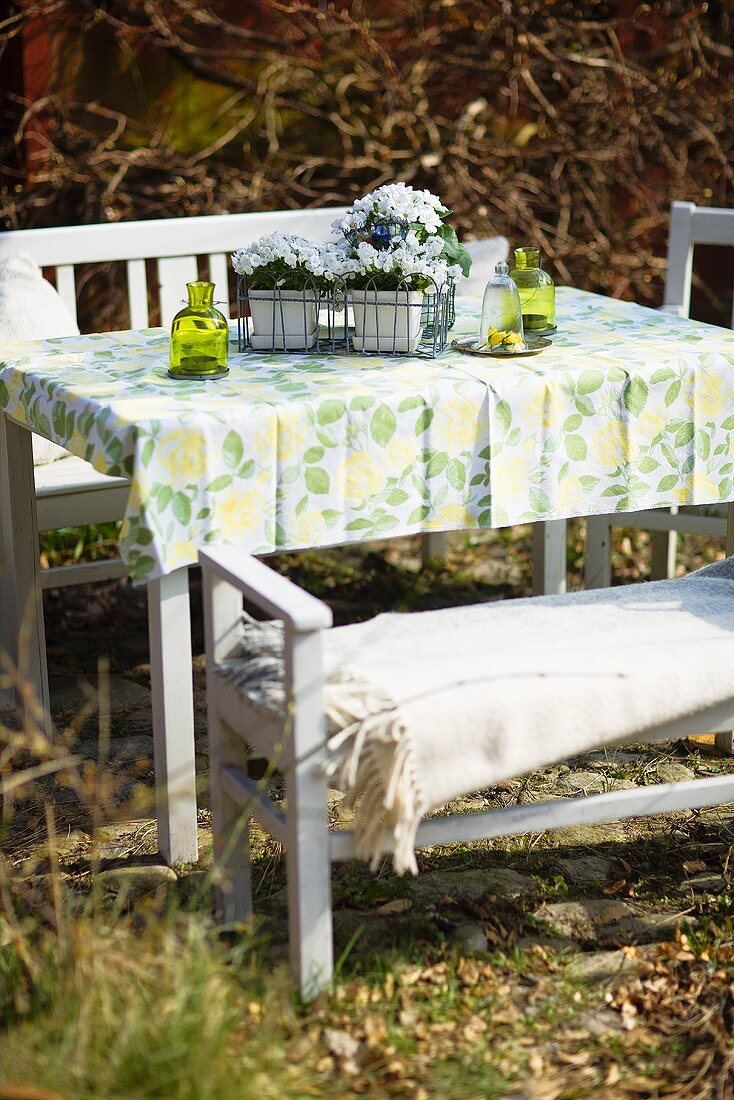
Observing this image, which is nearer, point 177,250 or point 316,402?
point 316,402

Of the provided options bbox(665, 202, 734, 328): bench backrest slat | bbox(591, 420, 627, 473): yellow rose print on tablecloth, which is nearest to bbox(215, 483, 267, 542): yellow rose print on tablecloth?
bbox(591, 420, 627, 473): yellow rose print on tablecloth

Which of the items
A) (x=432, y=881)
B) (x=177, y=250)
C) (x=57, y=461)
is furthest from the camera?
(x=177, y=250)

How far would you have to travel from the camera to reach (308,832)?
6.49 feet

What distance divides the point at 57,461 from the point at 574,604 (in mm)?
1530

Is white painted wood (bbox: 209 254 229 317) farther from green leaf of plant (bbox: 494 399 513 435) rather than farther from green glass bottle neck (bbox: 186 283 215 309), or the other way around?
green leaf of plant (bbox: 494 399 513 435)

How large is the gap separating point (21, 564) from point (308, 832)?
4.11 ft

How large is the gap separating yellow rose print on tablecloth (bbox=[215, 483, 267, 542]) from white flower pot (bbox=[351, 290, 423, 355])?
20.7 inches

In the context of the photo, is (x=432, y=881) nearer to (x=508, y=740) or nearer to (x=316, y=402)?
(x=508, y=740)

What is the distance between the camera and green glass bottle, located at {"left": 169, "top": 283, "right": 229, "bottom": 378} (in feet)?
8.21

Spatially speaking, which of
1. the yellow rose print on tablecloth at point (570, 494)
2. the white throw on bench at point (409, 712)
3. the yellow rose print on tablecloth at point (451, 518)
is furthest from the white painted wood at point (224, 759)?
the yellow rose print on tablecloth at point (570, 494)

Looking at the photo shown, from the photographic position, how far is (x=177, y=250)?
12.5ft

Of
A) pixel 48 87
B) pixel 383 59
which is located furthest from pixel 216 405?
pixel 383 59

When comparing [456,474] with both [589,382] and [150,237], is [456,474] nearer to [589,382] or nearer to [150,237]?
[589,382]

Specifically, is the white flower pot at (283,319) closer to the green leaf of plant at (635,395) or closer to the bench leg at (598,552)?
the green leaf of plant at (635,395)
